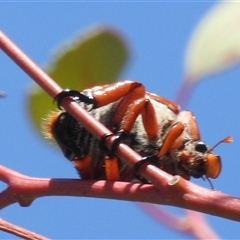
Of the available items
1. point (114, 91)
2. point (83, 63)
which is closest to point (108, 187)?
point (114, 91)

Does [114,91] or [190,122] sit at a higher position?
[190,122]

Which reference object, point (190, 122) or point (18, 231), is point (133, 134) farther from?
point (18, 231)

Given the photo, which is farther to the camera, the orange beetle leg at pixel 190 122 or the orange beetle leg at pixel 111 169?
the orange beetle leg at pixel 190 122

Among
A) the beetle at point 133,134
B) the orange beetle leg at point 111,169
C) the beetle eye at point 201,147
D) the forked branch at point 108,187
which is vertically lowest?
the forked branch at point 108,187

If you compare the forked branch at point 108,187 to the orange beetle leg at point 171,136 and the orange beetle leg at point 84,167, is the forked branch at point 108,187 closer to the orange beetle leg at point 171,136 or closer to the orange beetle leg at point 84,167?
the orange beetle leg at point 84,167

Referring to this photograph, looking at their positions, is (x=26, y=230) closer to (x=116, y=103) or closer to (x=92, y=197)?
(x=92, y=197)

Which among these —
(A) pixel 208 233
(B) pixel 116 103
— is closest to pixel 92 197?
(A) pixel 208 233

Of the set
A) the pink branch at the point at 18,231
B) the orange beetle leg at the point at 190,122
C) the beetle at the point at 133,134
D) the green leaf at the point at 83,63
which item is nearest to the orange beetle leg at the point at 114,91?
the beetle at the point at 133,134

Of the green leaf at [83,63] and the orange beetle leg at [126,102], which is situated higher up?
the green leaf at [83,63]
